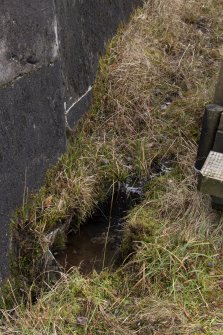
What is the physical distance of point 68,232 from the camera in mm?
3605

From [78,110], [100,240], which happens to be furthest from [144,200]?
[78,110]

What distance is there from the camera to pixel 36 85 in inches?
125

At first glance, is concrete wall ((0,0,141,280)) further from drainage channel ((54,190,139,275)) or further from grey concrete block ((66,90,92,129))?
drainage channel ((54,190,139,275))

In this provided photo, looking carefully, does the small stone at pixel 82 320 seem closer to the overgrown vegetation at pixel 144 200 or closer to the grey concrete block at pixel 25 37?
the overgrown vegetation at pixel 144 200

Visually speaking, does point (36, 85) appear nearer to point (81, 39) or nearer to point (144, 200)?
point (81, 39)

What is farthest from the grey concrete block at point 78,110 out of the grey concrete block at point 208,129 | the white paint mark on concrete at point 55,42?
the grey concrete block at point 208,129

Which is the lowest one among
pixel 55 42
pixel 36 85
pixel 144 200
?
pixel 144 200

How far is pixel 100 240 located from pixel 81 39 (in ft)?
6.15

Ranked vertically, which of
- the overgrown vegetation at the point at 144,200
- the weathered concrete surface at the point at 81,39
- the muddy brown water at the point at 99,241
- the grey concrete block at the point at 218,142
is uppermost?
the weathered concrete surface at the point at 81,39

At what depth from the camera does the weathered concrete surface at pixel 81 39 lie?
374 cm

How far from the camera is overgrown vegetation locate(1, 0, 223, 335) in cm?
265

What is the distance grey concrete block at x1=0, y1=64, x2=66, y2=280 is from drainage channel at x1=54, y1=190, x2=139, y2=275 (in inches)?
23.2

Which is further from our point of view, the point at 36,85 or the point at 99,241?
the point at 99,241

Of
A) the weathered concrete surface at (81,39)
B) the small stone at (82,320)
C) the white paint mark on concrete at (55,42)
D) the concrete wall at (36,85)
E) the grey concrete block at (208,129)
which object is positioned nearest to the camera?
the small stone at (82,320)
